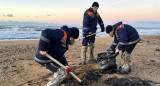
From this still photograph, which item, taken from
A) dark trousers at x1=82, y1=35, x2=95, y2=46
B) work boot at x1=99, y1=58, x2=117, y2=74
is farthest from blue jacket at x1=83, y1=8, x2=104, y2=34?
work boot at x1=99, y1=58, x2=117, y2=74

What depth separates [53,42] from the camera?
3.55 meters

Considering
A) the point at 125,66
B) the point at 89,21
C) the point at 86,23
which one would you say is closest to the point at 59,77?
the point at 125,66

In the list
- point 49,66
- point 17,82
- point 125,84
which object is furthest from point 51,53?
point 125,84

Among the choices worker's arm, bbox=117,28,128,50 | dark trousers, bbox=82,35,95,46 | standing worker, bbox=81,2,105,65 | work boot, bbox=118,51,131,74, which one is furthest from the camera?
dark trousers, bbox=82,35,95,46

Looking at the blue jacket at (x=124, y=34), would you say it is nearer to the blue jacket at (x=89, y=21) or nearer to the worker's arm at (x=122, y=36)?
the worker's arm at (x=122, y=36)

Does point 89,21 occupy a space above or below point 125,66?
above

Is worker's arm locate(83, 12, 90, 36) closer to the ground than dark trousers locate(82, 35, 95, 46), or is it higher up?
higher up

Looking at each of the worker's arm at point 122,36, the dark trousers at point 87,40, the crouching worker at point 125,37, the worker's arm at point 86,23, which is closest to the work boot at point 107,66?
the crouching worker at point 125,37

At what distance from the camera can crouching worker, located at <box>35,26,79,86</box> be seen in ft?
11.0

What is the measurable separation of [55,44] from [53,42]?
2.6 inches

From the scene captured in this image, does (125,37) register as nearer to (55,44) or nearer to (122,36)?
(122,36)

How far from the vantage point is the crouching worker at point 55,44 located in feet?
11.0

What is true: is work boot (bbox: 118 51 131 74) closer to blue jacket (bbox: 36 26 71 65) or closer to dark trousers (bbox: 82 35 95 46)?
dark trousers (bbox: 82 35 95 46)

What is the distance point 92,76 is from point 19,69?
2.75m
